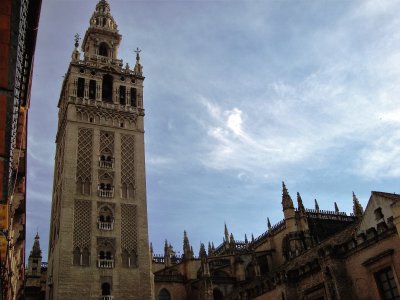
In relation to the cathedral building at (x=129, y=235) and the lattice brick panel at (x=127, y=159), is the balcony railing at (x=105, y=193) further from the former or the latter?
the lattice brick panel at (x=127, y=159)

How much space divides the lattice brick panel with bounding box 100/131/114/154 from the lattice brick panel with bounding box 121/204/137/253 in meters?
4.89

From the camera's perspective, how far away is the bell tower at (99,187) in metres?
30.7

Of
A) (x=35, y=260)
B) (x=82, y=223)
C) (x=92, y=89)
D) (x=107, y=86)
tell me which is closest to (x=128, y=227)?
(x=82, y=223)

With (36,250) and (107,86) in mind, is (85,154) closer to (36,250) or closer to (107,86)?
(107,86)

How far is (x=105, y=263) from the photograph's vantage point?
31.3 metres

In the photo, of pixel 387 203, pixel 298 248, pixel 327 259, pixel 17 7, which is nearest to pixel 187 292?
pixel 298 248

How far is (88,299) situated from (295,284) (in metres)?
13.5

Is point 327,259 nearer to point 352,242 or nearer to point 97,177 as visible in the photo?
point 352,242

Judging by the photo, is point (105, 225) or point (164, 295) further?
point (164, 295)

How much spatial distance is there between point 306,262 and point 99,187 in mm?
16446

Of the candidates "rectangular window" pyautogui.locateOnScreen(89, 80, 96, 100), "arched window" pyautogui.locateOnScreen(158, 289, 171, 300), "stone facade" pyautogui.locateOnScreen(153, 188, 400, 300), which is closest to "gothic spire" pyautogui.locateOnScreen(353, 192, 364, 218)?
"stone facade" pyautogui.locateOnScreen(153, 188, 400, 300)

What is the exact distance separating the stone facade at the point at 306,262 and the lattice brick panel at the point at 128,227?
6.77 metres

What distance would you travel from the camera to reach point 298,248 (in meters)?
39.2

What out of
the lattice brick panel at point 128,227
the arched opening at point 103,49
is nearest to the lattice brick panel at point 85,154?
the lattice brick panel at point 128,227
